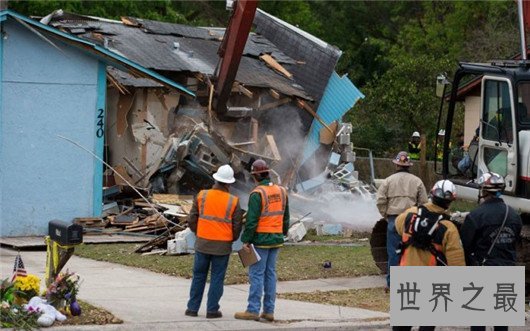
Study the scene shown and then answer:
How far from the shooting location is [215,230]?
12008mm

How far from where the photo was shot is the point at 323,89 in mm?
30203

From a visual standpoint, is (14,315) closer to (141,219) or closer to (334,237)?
(141,219)

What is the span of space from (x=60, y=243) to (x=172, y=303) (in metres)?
1.93

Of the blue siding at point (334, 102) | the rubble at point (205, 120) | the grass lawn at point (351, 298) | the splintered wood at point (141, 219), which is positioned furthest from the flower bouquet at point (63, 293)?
the blue siding at point (334, 102)

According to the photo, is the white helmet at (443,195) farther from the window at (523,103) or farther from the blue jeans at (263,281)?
the window at (523,103)

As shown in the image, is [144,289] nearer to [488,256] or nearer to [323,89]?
[488,256]

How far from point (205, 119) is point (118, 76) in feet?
8.01

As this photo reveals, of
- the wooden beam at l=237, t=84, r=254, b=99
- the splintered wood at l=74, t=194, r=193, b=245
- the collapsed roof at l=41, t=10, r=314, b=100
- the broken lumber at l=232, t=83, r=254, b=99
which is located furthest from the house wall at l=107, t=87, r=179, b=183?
the splintered wood at l=74, t=194, r=193, b=245

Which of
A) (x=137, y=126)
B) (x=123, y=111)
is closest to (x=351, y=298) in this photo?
(x=137, y=126)

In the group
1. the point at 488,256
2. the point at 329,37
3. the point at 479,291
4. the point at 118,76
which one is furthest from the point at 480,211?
the point at 329,37

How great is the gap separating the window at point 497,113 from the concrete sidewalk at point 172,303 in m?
2.63

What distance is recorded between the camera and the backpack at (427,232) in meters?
10.2

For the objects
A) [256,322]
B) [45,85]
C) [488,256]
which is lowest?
[256,322]

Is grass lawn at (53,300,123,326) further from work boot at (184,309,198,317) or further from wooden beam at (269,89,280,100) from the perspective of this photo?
wooden beam at (269,89,280,100)
